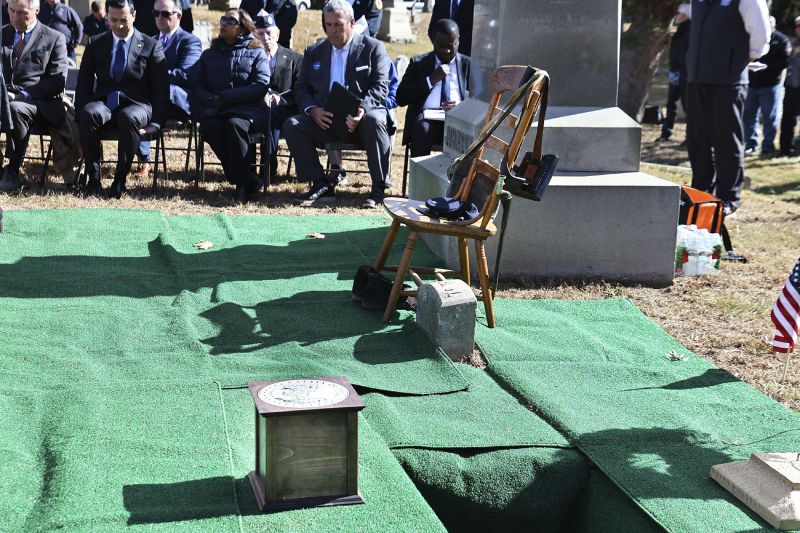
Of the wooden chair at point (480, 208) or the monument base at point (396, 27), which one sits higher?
the monument base at point (396, 27)

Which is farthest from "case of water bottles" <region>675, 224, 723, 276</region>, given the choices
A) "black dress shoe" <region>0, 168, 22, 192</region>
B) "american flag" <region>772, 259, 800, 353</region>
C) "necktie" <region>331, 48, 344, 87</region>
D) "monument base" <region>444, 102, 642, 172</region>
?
"black dress shoe" <region>0, 168, 22, 192</region>

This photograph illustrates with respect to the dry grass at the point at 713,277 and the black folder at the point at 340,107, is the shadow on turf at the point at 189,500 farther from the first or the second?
the black folder at the point at 340,107

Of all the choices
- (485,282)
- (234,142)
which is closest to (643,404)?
(485,282)

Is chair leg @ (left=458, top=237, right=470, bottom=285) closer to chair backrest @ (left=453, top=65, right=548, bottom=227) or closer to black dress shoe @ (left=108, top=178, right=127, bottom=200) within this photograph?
chair backrest @ (left=453, top=65, right=548, bottom=227)

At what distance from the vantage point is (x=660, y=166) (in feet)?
40.0

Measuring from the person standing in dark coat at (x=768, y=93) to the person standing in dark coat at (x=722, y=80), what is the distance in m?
5.08

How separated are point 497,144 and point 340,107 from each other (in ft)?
10.8

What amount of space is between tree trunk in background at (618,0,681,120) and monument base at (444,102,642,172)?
9.54 metres

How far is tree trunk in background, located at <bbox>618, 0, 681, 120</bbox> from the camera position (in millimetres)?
15328

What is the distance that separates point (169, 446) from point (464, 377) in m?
1.37

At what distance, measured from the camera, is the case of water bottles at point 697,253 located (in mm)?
6336

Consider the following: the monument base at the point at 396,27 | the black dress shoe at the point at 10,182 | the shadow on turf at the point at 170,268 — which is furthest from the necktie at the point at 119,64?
the monument base at the point at 396,27

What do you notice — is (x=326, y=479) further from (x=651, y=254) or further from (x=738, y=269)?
(x=738, y=269)

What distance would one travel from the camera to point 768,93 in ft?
42.8
